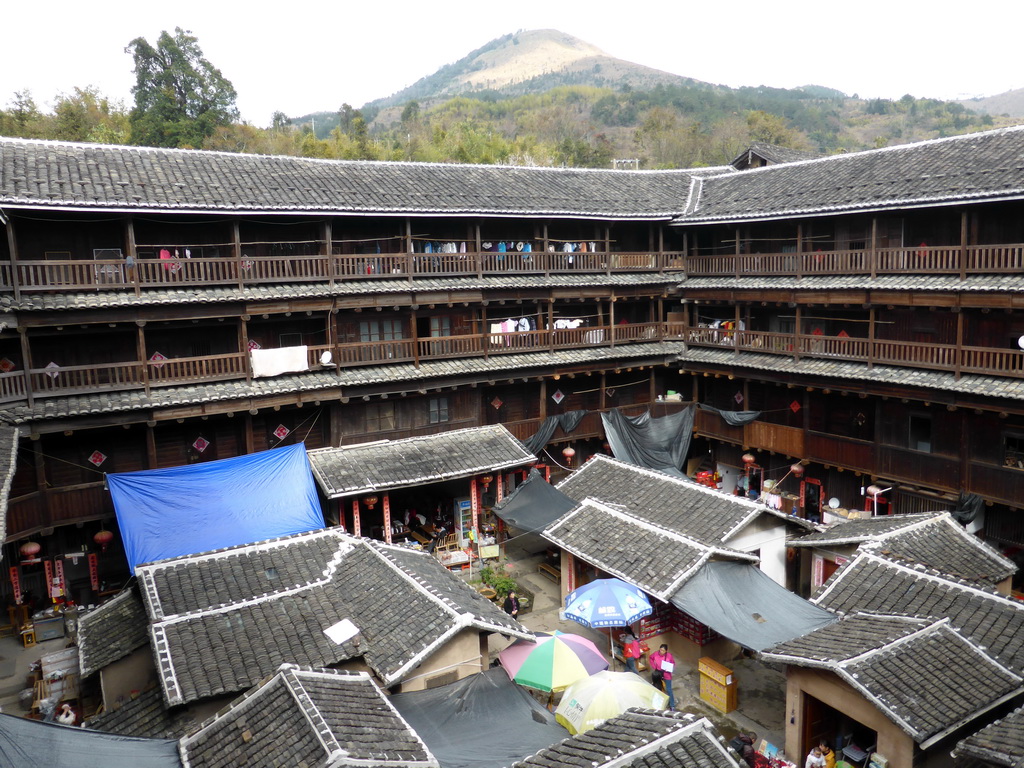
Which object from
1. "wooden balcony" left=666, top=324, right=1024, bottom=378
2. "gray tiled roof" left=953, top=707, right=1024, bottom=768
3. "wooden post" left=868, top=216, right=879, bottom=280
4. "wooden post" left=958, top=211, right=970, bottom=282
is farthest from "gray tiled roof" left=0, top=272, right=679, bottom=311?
"gray tiled roof" left=953, top=707, right=1024, bottom=768

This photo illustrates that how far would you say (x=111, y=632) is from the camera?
17.0 metres

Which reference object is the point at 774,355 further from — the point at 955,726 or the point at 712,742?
the point at 712,742

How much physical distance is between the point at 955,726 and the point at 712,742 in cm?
472

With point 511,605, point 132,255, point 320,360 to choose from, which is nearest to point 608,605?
point 511,605

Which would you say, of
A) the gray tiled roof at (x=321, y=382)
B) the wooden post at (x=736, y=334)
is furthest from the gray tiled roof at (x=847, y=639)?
the wooden post at (x=736, y=334)

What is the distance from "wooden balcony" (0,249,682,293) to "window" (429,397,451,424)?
14.4 ft

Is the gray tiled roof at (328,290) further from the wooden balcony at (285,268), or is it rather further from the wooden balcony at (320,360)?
the wooden balcony at (320,360)

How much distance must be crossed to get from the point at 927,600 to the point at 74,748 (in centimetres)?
1599

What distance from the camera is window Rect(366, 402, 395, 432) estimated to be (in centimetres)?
2609

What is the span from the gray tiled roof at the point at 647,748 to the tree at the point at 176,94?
151 feet

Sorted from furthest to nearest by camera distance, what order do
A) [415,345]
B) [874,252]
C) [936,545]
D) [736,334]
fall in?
[736,334], [415,345], [874,252], [936,545]

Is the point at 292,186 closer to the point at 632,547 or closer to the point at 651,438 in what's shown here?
the point at 632,547

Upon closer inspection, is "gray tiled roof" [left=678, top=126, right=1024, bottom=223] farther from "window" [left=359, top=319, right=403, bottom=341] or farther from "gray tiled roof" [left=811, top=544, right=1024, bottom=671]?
"window" [left=359, top=319, right=403, bottom=341]

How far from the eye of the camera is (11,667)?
18953 millimetres
